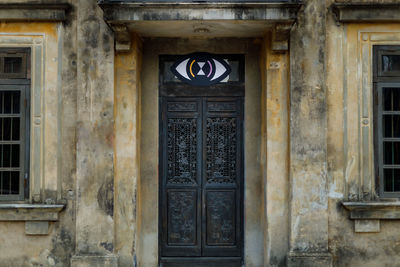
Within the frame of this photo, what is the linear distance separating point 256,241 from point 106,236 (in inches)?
103

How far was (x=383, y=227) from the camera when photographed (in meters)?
7.47

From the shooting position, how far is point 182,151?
26.7 ft

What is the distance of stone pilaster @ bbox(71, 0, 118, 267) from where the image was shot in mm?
7309

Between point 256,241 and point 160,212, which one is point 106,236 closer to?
point 160,212

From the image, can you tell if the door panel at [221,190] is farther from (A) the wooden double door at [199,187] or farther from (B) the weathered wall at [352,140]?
(B) the weathered wall at [352,140]

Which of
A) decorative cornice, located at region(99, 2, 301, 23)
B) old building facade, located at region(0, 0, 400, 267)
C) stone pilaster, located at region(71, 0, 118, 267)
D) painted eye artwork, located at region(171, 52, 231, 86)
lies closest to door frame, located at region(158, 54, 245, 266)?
painted eye artwork, located at region(171, 52, 231, 86)

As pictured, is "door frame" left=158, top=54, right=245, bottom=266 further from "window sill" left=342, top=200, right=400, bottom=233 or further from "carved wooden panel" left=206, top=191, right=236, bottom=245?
"window sill" left=342, top=200, right=400, bottom=233

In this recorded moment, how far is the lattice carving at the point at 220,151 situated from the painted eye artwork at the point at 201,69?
730 mm

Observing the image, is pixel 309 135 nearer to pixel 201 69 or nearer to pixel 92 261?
pixel 201 69

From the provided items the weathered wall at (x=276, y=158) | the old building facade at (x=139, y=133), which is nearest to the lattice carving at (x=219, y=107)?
the old building facade at (x=139, y=133)

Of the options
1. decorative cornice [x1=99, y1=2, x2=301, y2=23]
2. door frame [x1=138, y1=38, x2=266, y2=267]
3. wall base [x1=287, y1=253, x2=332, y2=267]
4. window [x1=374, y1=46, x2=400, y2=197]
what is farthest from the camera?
door frame [x1=138, y1=38, x2=266, y2=267]

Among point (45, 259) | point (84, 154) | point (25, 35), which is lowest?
point (45, 259)

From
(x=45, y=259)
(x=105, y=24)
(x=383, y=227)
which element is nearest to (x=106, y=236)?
(x=45, y=259)

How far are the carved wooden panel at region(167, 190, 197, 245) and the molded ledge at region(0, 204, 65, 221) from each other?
189 cm
